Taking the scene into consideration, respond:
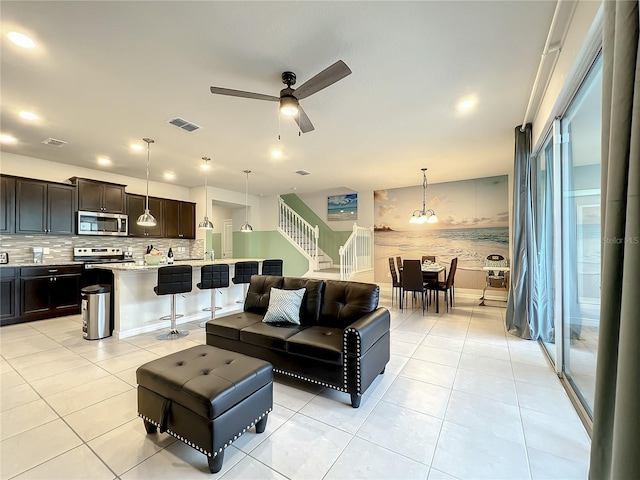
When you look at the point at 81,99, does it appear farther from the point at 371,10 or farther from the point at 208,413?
the point at 208,413

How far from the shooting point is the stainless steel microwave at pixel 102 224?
540 cm

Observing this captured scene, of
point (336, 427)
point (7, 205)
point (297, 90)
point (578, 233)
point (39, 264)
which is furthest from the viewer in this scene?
point (39, 264)

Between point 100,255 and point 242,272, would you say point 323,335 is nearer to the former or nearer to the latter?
point 242,272

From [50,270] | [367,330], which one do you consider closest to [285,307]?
[367,330]

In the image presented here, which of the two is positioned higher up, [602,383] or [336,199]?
[336,199]

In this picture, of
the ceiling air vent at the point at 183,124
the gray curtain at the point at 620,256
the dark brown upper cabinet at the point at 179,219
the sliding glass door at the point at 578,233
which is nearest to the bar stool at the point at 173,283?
the ceiling air vent at the point at 183,124

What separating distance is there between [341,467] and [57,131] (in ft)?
17.2

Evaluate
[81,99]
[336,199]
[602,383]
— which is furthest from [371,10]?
[336,199]

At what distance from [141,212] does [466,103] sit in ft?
22.0

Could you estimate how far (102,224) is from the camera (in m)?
5.70

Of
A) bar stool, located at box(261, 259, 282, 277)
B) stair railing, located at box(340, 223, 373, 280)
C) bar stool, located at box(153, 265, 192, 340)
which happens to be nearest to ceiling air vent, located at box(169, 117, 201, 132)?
bar stool, located at box(153, 265, 192, 340)

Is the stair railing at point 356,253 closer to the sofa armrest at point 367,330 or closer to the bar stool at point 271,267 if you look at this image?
the bar stool at point 271,267

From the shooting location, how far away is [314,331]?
2748 millimetres

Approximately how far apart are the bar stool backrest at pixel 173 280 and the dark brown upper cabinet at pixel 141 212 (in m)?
3.08
